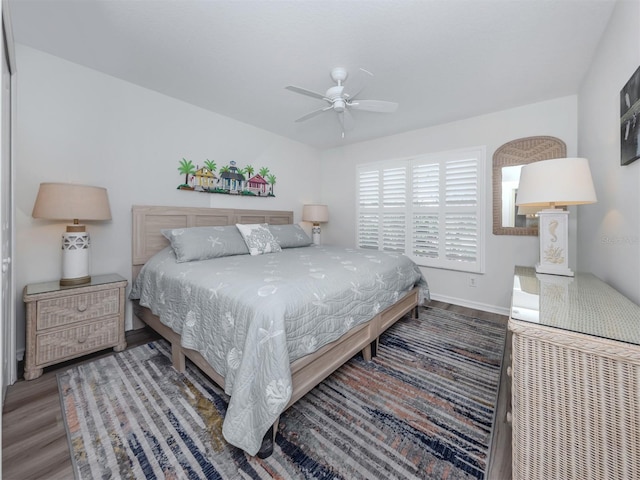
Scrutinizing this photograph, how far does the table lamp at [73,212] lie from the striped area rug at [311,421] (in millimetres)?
738

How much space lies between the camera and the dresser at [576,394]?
2.88ft

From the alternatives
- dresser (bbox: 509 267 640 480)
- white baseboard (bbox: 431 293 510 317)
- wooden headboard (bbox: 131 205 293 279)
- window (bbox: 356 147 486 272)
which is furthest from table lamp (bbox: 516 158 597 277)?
wooden headboard (bbox: 131 205 293 279)

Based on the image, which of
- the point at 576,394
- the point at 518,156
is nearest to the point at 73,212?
the point at 576,394

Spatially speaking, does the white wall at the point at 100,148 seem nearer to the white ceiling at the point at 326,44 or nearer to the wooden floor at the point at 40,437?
the white ceiling at the point at 326,44

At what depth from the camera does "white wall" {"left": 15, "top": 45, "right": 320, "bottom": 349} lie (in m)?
2.09

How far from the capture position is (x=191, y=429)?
1449mm

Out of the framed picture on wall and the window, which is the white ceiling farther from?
the window

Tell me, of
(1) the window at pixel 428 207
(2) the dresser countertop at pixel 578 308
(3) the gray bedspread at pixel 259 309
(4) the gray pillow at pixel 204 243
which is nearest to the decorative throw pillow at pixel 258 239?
(4) the gray pillow at pixel 204 243

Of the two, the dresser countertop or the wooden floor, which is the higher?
the dresser countertop

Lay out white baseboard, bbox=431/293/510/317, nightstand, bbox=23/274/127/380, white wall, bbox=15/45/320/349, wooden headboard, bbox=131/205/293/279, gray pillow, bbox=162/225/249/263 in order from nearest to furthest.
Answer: nightstand, bbox=23/274/127/380, white wall, bbox=15/45/320/349, gray pillow, bbox=162/225/249/263, wooden headboard, bbox=131/205/293/279, white baseboard, bbox=431/293/510/317

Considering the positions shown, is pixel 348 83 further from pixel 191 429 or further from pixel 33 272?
pixel 33 272

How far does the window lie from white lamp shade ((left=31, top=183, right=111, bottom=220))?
11.0 feet

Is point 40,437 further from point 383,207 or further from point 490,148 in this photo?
point 490,148

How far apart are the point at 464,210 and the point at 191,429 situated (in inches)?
137
